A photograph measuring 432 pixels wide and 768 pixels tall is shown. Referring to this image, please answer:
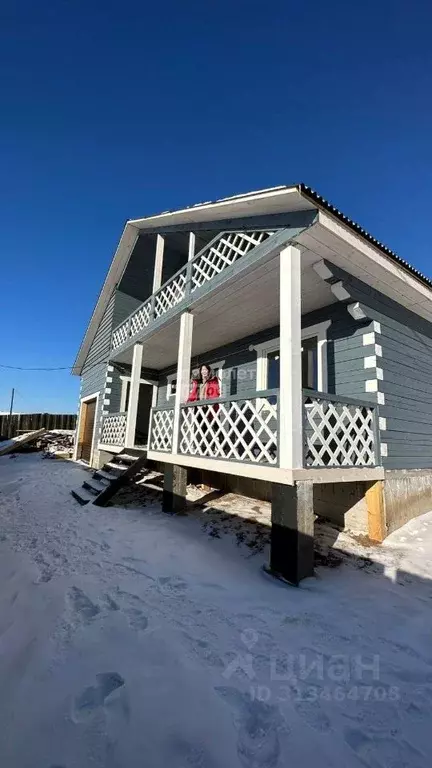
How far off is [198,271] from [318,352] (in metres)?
2.92

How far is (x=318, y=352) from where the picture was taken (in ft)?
21.4

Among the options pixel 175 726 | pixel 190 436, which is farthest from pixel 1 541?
pixel 175 726

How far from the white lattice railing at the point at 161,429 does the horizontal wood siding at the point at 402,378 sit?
3902 millimetres

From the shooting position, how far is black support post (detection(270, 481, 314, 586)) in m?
3.78

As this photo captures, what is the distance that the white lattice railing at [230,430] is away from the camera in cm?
441

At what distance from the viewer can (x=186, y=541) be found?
4867 millimetres

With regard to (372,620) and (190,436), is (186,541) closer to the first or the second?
(190,436)

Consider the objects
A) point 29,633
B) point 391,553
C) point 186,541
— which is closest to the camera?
point 29,633

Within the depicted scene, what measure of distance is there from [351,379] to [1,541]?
6.08 meters

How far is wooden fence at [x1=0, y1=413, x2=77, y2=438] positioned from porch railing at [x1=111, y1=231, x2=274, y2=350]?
45.1ft

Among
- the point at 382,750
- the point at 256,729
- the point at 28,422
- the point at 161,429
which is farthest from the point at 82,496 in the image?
the point at 28,422

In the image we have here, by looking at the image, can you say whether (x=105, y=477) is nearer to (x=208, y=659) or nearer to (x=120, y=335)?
(x=120, y=335)

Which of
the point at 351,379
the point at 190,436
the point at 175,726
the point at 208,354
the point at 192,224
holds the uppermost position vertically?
→ the point at 192,224

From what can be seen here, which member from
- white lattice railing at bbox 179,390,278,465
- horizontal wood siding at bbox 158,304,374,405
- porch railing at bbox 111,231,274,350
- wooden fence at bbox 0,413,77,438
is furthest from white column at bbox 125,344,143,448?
wooden fence at bbox 0,413,77,438
